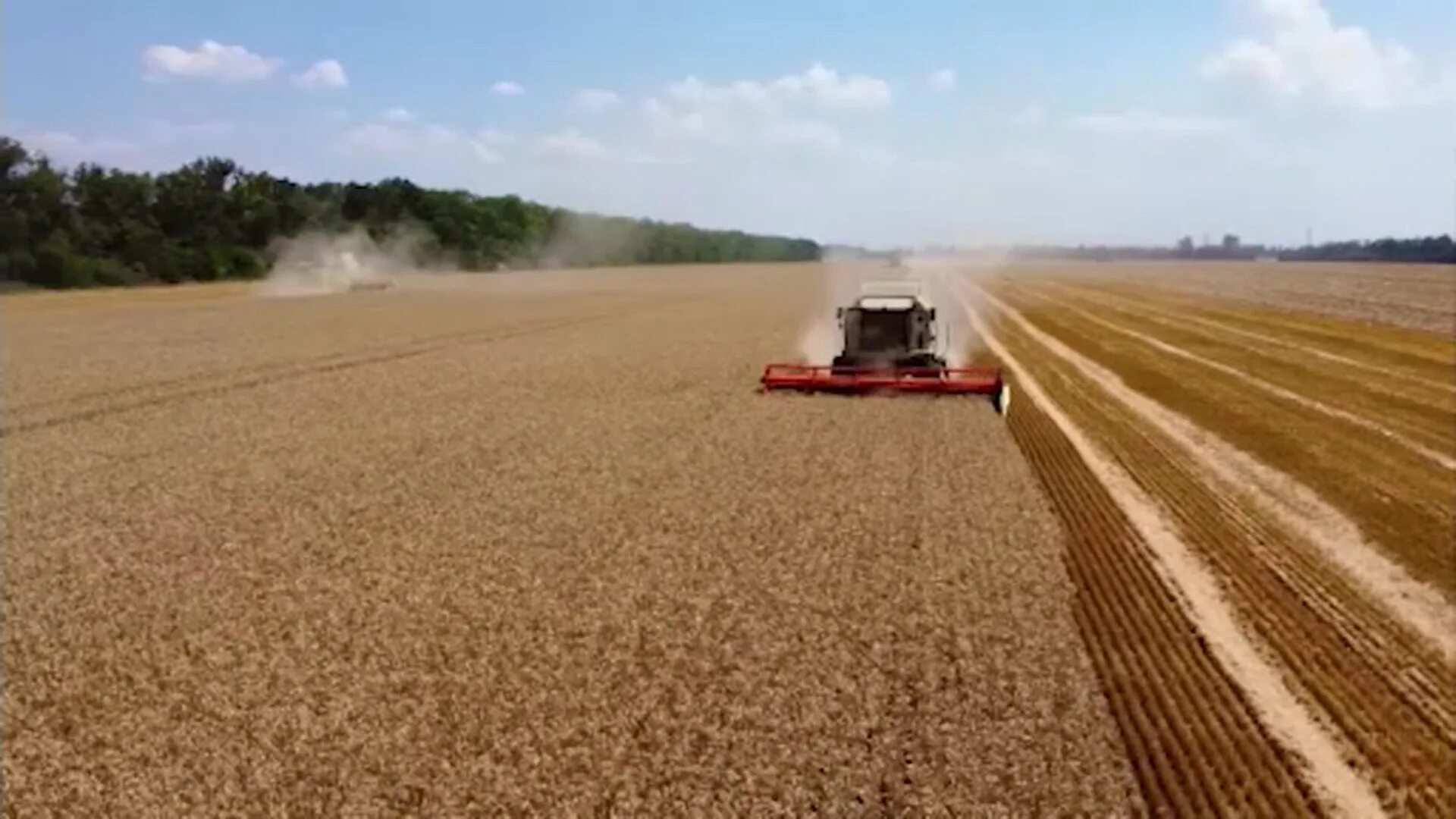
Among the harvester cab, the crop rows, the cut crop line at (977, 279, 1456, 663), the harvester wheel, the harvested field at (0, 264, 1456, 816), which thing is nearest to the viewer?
the crop rows

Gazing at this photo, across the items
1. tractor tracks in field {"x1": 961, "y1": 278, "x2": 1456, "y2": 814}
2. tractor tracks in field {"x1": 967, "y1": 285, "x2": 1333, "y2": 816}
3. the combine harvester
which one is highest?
the combine harvester

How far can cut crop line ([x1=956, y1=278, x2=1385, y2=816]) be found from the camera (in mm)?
8422

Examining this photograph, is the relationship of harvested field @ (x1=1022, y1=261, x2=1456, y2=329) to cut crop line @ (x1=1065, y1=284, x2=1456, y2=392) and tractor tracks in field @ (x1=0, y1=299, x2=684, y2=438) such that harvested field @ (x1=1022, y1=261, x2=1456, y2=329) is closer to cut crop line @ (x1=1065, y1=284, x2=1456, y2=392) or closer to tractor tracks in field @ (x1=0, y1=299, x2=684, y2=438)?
cut crop line @ (x1=1065, y1=284, x2=1456, y2=392)

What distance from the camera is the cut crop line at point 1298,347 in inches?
1241

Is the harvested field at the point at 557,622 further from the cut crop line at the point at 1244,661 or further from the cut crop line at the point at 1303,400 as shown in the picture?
the cut crop line at the point at 1303,400

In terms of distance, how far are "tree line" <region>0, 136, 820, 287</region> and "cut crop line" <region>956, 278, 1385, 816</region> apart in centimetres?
8423

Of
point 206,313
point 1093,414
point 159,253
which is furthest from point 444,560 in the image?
point 159,253

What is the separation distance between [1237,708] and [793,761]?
12.2ft

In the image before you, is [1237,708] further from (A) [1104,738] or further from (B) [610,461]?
(B) [610,461]

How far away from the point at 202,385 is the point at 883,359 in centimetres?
1632

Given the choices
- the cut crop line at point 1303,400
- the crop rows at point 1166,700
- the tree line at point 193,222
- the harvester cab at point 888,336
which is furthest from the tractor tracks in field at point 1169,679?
the tree line at point 193,222

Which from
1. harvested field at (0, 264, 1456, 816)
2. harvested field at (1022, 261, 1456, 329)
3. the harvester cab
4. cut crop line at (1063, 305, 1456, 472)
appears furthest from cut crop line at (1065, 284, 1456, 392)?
the harvester cab

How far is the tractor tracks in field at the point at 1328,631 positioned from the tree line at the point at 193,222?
84.2m

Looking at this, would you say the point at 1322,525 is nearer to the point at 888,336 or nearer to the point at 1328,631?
the point at 1328,631
